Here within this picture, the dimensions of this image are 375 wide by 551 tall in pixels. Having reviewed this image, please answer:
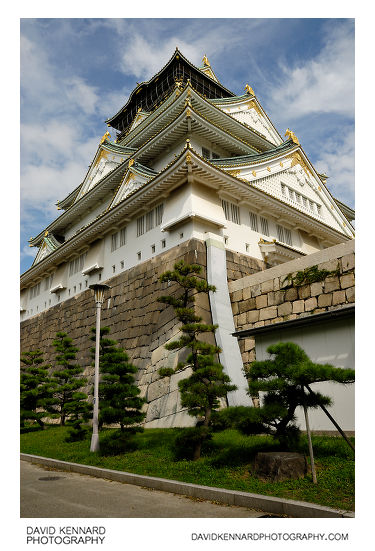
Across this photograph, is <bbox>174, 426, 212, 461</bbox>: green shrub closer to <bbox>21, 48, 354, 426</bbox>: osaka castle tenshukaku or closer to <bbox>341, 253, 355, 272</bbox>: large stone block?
<bbox>21, 48, 354, 426</bbox>: osaka castle tenshukaku

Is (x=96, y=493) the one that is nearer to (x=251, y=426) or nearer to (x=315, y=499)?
(x=251, y=426)

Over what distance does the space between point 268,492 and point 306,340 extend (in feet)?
12.3

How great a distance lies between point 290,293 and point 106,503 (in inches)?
312

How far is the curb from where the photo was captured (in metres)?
4.82

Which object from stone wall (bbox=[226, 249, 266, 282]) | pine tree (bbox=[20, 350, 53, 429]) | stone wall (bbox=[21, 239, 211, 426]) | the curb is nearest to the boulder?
the curb

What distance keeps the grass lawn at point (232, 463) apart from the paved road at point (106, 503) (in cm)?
58

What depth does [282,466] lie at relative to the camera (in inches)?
240

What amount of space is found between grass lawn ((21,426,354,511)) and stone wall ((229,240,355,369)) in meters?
3.82

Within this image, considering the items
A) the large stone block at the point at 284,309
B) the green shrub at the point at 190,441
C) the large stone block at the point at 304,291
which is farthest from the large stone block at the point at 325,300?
the green shrub at the point at 190,441

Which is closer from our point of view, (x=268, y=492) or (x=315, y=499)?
(x=315, y=499)

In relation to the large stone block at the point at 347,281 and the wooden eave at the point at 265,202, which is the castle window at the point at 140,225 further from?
the large stone block at the point at 347,281

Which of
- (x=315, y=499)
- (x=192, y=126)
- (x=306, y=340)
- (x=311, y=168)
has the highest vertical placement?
(x=192, y=126)

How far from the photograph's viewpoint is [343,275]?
35.3 feet
